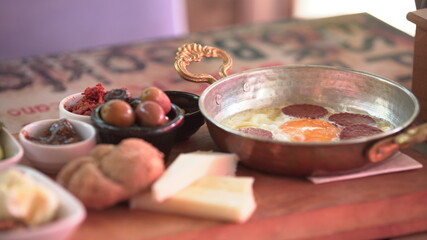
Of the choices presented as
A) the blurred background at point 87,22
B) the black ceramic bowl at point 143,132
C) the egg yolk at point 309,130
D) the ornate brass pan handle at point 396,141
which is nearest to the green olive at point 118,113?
the black ceramic bowl at point 143,132

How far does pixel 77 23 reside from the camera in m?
3.01

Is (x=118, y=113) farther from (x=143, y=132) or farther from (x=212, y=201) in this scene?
(x=212, y=201)

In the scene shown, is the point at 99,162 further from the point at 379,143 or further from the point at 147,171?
the point at 379,143

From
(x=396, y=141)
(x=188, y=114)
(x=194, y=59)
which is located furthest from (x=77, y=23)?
(x=396, y=141)

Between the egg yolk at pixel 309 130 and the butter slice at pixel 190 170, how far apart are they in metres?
0.19

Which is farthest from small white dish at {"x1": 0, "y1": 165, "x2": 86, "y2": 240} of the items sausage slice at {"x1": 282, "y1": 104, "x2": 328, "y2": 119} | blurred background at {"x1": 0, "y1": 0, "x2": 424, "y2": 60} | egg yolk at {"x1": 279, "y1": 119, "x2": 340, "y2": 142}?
blurred background at {"x1": 0, "y1": 0, "x2": 424, "y2": 60}

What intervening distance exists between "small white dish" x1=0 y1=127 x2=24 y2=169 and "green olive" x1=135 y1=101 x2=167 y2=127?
0.24 m

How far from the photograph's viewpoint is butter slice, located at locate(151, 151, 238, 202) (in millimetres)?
1096

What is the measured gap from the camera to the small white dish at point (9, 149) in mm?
1146

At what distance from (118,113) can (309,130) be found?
43cm

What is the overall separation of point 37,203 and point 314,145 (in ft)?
1.65

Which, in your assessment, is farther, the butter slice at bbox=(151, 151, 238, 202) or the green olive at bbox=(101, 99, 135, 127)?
the green olive at bbox=(101, 99, 135, 127)

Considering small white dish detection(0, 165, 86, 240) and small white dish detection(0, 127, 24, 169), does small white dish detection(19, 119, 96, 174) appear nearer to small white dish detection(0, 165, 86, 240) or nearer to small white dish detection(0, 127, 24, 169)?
small white dish detection(0, 127, 24, 169)

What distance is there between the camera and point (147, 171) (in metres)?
1.10
